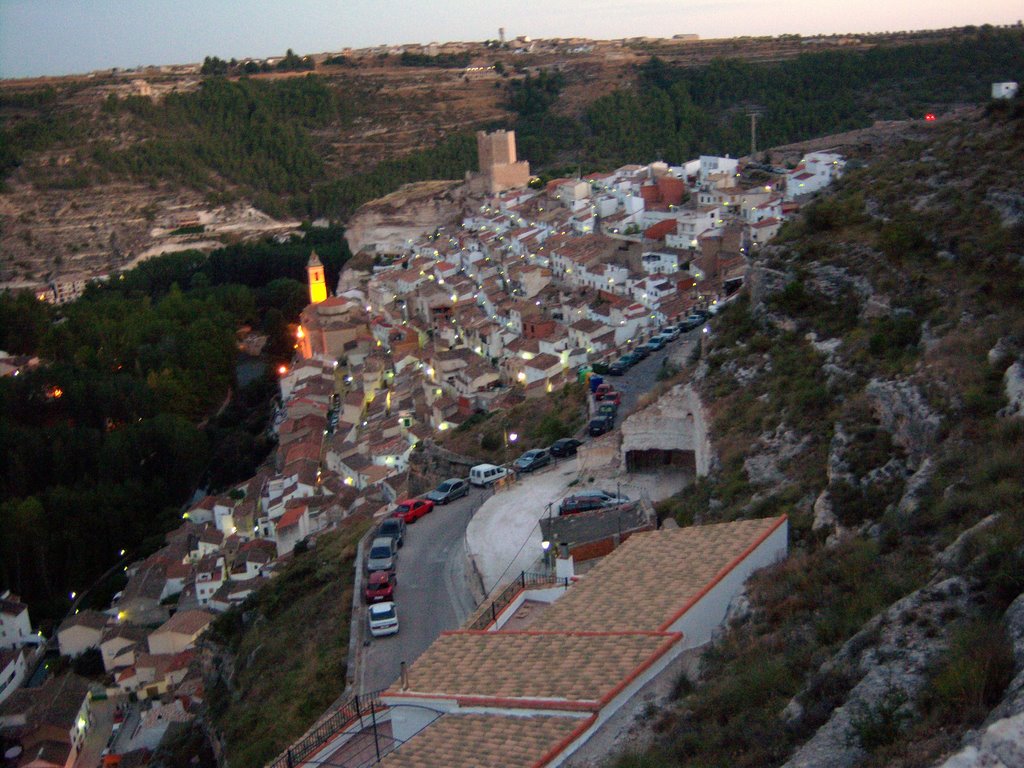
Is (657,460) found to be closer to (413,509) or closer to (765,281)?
(765,281)

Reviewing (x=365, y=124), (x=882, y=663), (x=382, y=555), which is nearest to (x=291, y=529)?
(x=382, y=555)

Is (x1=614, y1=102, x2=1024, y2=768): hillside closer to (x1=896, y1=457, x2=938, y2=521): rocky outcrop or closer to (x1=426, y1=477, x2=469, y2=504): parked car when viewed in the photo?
(x1=896, y1=457, x2=938, y2=521): rocky outcrop

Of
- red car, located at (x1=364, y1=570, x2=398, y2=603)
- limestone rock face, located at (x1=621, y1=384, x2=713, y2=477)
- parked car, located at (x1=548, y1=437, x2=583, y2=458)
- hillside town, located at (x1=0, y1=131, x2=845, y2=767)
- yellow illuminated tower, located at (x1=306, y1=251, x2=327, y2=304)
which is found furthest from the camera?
yellow illuminated tower, located at (x1=306, y1=251, x2=327, y2=304)

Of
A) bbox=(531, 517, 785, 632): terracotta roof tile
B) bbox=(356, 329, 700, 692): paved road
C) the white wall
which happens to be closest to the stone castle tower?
bbox=(356, 329, 700, 692): paved road

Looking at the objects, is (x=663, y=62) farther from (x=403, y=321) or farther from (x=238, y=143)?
(x=403, y=321)

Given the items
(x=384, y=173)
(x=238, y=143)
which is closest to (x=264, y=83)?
(x=238, y=143)

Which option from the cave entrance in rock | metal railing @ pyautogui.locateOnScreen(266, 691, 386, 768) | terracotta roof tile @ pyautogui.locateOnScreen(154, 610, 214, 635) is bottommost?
terracotta roof tile @ pyautogui.locateOnScreen(154, 610, 214, 635)
